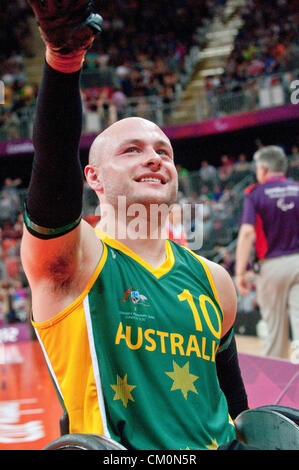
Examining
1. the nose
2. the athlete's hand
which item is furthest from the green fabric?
the athlete's hand

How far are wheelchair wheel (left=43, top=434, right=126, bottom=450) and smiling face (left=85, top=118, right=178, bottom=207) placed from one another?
0.65m

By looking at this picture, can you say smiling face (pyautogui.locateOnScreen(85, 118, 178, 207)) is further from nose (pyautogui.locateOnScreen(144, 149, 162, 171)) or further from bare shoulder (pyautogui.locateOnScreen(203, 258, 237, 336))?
bare shoulder (pyautogui.locateOnScreen(203, 258, 237, 336))

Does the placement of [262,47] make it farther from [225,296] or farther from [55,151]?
[55,151]

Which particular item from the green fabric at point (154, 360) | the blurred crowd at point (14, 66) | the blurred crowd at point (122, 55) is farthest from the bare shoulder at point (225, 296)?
the blurred crowd at point (14, 66)

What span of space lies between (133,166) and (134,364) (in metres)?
0.55

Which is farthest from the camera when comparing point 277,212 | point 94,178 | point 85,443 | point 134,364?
point 277,212

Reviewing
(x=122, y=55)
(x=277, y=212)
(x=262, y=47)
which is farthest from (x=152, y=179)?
(x=122, y=55)

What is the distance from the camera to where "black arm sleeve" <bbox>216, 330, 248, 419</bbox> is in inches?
67.4

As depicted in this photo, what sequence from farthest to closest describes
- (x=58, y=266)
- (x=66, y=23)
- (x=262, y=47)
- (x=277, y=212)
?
(x=262, y=47) → (x=277, y=212) → (x=58, y=266) → (x=66, y=23)

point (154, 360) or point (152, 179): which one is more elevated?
point (152, 179)

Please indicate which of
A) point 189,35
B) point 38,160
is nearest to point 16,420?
point 38,160

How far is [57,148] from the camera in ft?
3.72

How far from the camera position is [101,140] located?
1.63 meters

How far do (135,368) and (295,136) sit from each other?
14.1 m
